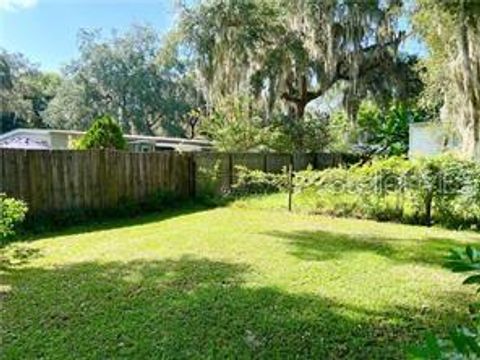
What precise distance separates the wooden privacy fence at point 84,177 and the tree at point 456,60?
588cm

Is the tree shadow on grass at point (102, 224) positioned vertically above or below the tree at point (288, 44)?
below

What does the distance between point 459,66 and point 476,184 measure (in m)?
3.24

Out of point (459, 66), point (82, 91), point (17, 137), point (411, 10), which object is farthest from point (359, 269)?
point (82, 91)

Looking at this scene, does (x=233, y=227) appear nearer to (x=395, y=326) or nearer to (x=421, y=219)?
(x=421, y=219)

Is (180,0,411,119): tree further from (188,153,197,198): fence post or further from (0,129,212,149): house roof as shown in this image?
(188,153,197,198): fence post

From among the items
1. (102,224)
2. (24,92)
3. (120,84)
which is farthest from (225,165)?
(24,92)

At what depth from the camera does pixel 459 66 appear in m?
10.9

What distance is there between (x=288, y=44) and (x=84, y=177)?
363 inches

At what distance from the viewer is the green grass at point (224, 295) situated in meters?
3.73

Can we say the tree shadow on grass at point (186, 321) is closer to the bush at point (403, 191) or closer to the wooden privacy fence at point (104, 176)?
the wooden privacy fence at point (104, 176)

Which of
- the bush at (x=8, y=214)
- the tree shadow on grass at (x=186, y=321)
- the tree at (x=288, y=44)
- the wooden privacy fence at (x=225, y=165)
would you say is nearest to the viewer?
the tree shadow on grass at (x=186, y=321)

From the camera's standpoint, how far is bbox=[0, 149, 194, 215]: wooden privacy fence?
8.29 meters

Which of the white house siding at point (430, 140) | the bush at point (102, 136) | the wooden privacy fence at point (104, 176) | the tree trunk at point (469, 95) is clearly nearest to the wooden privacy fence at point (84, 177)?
the wooden privacy fence at point (104, 176)

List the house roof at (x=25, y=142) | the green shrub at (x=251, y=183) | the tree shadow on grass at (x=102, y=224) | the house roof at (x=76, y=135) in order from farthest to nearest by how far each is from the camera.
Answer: the house roof at (x=76, y=135), the house roof at (x=25, y=142), the green shrub at (x=251, y=183), the tree shadow on grass at (x=102, y=224)
